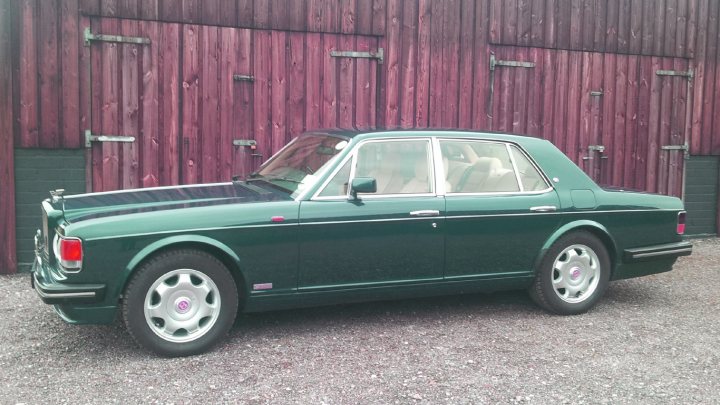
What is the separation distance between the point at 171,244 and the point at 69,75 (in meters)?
3.48

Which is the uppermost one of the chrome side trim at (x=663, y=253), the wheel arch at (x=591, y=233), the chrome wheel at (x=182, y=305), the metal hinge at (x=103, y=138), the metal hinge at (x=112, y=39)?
the metal hinge at (x=112, y=39)

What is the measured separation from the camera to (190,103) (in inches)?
314

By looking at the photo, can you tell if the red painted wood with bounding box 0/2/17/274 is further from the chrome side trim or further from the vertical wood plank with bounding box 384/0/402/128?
the chrome side trim

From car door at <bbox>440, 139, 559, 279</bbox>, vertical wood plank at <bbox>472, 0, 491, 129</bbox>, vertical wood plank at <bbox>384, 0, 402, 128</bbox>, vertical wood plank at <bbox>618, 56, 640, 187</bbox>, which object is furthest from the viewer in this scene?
vertical wood plank at <bbox>618, 56, 640, 187</bbox>

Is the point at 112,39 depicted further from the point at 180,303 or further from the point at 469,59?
the point at 469,59

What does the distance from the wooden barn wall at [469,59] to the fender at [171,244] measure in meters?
3.26

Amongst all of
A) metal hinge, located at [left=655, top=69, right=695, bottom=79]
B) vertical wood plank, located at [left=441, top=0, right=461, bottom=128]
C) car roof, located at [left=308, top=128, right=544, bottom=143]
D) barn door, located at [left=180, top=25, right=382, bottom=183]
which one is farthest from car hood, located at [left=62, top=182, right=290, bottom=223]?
metal hinge, located at [left=655, top=69, right=695, bottom=79]

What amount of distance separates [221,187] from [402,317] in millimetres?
1821

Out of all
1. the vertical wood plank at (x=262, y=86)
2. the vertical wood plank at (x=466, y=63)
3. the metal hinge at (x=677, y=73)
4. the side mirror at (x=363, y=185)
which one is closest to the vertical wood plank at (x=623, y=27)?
the metal hinge at (x=677, y=73)

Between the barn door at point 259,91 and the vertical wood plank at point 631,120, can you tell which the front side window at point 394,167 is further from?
the vertical wood plank at point 631,120

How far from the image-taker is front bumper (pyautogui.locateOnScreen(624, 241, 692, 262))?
6332 mm

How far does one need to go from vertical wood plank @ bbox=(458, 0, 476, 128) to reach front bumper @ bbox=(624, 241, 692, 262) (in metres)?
3.23

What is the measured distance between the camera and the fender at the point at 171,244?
15.8ft

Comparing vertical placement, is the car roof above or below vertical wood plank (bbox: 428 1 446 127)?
below
